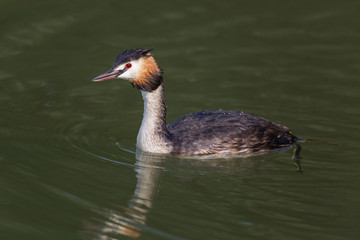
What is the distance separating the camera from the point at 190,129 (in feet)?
29.2

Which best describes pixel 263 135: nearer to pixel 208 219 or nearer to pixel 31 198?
pixel 208 219

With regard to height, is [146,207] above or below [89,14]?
below

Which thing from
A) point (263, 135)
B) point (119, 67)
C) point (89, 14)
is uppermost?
point (89, 14)

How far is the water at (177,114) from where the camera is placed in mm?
6508

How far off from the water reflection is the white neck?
0.11 m

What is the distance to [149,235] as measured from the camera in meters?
6.06

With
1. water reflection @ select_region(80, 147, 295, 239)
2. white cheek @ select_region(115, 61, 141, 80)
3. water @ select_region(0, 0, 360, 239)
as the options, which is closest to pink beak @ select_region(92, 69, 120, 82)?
white cheek @ select_region(115, 61, 141, 80)

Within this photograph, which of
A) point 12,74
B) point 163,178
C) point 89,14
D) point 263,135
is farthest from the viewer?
point 89,14

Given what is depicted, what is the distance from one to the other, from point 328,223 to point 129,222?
1.95 metres

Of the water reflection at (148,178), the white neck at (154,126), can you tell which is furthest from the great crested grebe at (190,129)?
the water reflection at (148,178)

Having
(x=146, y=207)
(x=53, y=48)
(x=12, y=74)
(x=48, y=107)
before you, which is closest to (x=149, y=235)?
(x=146, y=207)

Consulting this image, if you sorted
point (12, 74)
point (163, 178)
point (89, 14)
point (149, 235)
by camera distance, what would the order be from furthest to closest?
1. point (89, 14)
2. point (12, 74)
3. point (163, 178)
4. point (149, 235)

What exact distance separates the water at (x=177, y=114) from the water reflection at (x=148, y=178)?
0.08ft

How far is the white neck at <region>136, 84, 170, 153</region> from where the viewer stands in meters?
8.76
